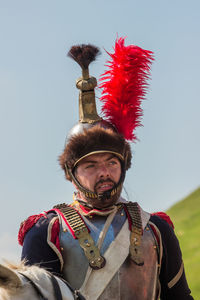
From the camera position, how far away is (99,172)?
652cm

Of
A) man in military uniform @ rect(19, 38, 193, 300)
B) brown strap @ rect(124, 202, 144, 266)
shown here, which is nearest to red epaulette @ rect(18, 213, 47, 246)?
man in military uniform @ rect(19, 38, 193, 300)

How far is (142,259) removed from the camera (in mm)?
6465

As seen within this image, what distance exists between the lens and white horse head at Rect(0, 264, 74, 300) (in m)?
3.96

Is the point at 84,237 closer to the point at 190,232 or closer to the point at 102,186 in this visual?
the point at 102,186

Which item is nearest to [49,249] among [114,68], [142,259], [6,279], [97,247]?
[97,247]

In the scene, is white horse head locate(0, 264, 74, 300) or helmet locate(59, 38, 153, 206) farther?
helmet locate(59, 38, 153, 206)

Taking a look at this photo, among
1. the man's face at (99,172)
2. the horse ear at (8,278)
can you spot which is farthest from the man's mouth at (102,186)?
the horse ear at (8,278)

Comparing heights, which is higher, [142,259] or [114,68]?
[114,68]

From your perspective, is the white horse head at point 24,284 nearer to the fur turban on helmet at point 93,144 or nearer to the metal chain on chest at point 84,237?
the metal chain on chest at point 84,237

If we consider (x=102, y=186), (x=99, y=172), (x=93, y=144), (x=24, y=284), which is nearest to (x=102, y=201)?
(x=102, y=186)

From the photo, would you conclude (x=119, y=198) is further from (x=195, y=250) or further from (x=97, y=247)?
(x=195, y=250)

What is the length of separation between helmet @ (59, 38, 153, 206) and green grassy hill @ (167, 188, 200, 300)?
1506 cm

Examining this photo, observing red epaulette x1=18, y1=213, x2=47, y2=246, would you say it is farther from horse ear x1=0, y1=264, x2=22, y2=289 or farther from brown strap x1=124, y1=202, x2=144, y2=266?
horse ear x1=0, y1=264, x2=22, y2=289

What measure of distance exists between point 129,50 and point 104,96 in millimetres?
530
